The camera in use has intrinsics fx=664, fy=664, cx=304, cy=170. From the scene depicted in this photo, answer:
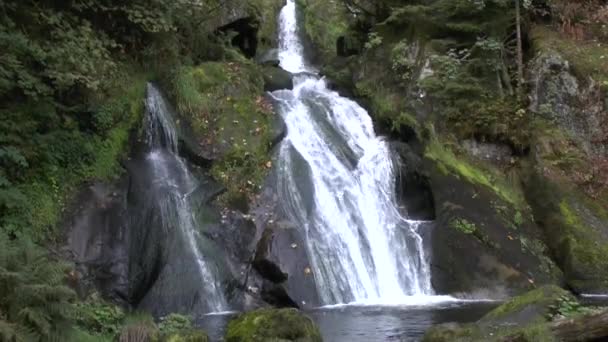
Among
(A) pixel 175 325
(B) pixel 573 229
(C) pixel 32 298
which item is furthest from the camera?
(B) pixel 573 229

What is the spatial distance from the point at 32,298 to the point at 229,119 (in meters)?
8.84

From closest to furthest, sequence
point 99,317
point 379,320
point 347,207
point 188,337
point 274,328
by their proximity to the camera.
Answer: point 188,337
point 274,328
point 99,317
point 379,320
point 347,207

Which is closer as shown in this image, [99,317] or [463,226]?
[99,317]

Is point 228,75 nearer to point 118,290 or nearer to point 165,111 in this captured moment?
point 165,111

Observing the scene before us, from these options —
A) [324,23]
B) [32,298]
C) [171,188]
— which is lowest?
[32,298]

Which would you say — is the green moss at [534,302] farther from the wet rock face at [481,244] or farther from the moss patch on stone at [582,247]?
the moss patch on stone at [582,247]

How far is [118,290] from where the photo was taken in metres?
11.5

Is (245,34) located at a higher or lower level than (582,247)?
higher

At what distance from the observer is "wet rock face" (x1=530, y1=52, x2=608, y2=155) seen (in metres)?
16.0

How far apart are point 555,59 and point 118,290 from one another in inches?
471

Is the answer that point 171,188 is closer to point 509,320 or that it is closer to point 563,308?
point 509,320

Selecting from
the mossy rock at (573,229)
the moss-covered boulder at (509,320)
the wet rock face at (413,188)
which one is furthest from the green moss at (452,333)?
the wet rock face at (413,188)

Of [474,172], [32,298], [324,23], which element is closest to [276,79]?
[474,172]

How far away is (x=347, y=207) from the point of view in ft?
47.9
